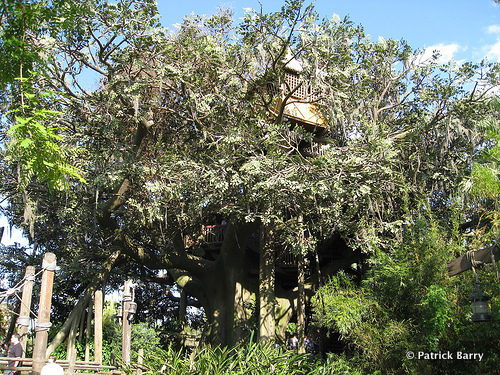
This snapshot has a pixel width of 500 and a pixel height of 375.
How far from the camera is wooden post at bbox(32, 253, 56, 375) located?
731 centimetres

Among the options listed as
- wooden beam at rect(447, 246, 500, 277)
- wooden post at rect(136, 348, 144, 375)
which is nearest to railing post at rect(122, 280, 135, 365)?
wooden post at rect(136, 348, 144, 375)

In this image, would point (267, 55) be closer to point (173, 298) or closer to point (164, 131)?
point (164, 131)

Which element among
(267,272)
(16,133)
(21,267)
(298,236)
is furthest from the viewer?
(21,267)

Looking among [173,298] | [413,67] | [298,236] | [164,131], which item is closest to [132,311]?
[298,236]

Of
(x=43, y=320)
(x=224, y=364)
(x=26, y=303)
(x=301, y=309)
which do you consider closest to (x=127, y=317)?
(x=43, y=320)

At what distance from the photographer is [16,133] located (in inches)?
194

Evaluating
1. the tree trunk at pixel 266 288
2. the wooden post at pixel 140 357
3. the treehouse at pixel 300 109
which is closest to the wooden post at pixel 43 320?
the wooden post at pixel 140 357

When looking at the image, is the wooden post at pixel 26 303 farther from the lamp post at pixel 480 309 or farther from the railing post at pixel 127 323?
the lamp post at pixel 480 309

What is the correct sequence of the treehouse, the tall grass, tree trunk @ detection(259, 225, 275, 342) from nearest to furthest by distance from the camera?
the tall grass, tree trunk @ detection(259, 225, 275, 342), the treehouse

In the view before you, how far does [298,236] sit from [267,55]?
520cm

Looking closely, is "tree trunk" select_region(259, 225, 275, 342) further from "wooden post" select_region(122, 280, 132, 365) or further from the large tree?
"wooden post" select_region(122, 280, 132, 365)

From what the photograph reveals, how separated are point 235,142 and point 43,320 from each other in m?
6.47

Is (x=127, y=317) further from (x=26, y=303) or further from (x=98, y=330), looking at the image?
(x=98, y=330)

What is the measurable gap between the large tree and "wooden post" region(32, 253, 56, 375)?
2.81 m
